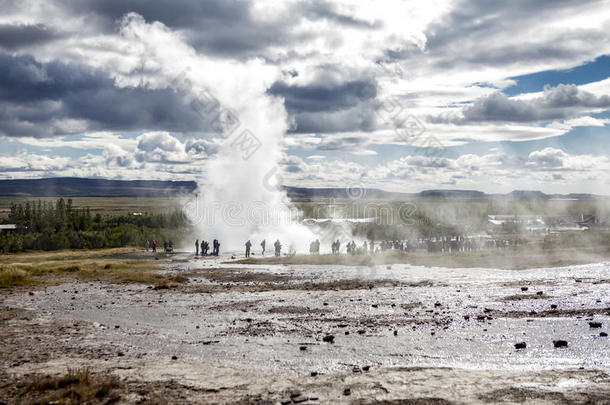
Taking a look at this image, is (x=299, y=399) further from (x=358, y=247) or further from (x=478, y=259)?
(x=358, y=247)

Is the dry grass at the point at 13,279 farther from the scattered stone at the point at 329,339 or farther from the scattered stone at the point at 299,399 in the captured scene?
the scattered stone at the point at 299,399

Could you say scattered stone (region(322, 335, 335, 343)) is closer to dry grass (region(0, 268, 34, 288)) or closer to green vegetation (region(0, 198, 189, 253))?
dry grass (region(0, 268, 34, 288))

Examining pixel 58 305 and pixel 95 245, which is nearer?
pixel 58 305

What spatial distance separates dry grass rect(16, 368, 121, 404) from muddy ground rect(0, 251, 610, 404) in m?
0.07

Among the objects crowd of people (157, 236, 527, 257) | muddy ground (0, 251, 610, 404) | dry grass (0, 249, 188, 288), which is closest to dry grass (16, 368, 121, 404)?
muddy ground (0, 251, 610, 404)

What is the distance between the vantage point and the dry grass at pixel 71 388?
9328mm

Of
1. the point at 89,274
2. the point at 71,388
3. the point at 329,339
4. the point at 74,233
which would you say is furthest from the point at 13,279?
the point at 74,233

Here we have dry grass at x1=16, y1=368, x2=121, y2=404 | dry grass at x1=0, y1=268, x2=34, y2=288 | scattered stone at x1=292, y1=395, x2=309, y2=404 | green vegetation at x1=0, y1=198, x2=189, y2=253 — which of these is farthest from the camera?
green vegetation at x1=0, y1=198, x2=189, y2=253

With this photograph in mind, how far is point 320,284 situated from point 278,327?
11707 millimetres

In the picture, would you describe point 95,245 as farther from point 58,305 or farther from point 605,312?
point 605,312

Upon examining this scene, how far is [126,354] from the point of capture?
42.8 feet

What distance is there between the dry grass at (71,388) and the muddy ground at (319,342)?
72mm

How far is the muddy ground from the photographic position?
1006 cm

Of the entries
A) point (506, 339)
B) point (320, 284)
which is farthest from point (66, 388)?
point (320, 284)
